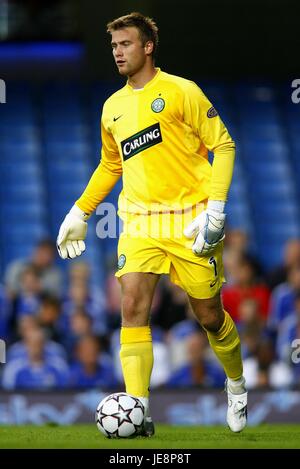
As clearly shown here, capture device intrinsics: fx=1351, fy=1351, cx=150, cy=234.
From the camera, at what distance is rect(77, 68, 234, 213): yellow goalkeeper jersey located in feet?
27.1

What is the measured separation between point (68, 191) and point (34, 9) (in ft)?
8.08

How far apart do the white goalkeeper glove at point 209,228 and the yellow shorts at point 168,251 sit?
0.12 meters

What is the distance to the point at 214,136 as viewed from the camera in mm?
8289

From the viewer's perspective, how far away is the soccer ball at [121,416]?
25.8 ft

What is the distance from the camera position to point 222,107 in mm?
18609

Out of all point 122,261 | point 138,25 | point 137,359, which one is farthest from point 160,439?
point 138,25

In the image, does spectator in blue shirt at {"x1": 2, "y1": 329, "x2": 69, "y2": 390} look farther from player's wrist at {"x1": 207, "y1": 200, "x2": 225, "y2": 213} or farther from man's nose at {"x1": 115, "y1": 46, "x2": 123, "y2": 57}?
man's nose at {"x1": 115, "y1": 46, "x2": 123, "y2": 57}

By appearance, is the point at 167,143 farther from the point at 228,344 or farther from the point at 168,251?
the point at 228,344

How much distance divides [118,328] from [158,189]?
206 inches

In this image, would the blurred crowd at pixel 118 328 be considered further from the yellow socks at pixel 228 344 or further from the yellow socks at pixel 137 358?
the yellow socks at pixel 137 358

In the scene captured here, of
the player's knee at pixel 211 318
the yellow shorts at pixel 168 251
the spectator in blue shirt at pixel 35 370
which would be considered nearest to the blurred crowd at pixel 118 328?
the spectator in blue shirt at pixel 35 370

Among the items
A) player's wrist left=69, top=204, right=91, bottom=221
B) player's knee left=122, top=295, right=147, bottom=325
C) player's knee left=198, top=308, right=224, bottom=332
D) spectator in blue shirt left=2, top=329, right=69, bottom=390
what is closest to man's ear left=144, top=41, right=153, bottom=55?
player's wrist left=69, top=204, right=91, bottom=221
